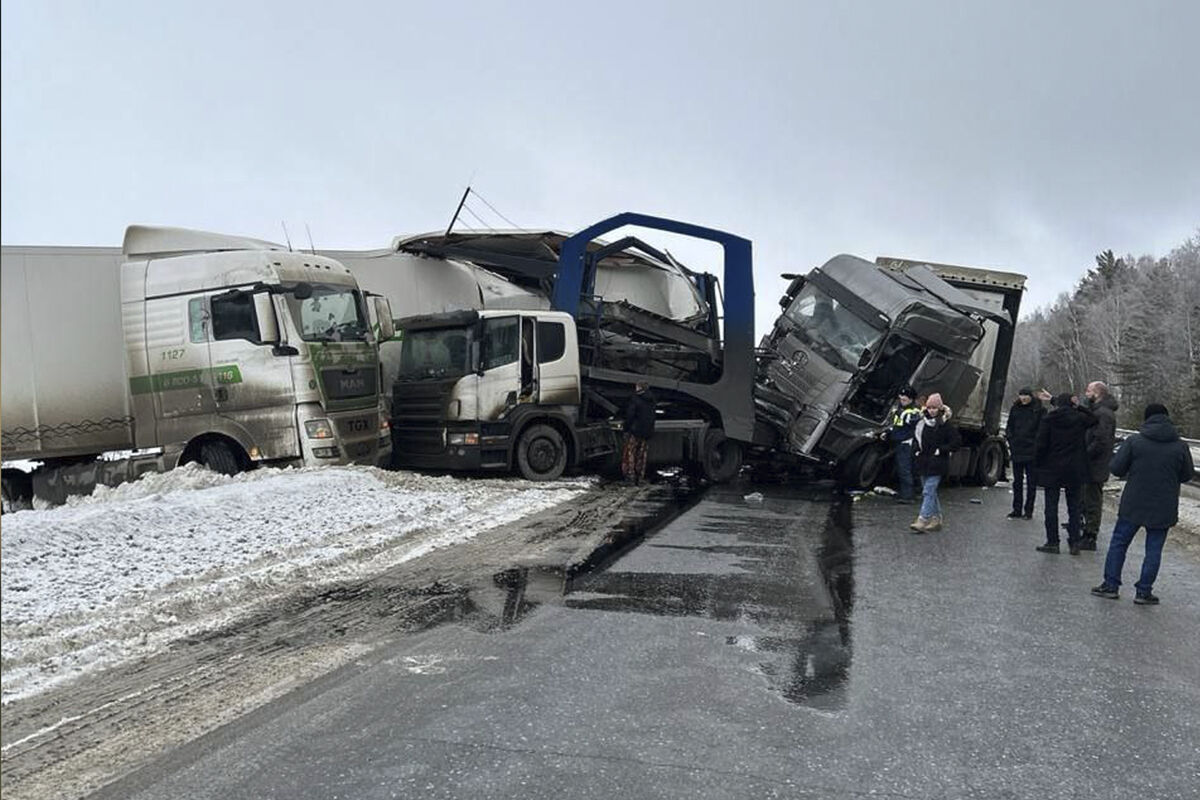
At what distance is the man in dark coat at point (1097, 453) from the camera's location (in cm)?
866

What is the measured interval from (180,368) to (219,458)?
115 centimetres

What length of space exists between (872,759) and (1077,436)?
617 centimetres

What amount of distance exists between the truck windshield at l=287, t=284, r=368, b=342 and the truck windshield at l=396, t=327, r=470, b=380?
56.9 inches

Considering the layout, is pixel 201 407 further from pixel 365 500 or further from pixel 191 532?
pixel 191 532

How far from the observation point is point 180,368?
10.1 meters

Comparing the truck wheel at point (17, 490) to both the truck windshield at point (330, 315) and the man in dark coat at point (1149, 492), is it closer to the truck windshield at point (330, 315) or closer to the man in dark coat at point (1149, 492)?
the truck windshield at point (330, 315)

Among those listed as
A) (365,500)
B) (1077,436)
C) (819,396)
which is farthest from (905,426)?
(365,500)

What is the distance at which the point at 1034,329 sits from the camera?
91688mm

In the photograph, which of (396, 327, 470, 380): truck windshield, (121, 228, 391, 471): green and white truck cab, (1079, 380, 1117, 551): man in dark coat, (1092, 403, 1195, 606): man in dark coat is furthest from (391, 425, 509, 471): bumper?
(1092, 403, 1195, 606): man in dark coat

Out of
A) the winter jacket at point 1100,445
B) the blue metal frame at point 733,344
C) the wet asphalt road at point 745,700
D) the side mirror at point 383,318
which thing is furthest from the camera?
the blue metal frame at point 733,344

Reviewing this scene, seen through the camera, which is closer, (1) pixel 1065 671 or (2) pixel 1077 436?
(1) pixel 1065 671

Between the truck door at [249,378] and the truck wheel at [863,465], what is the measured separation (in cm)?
830

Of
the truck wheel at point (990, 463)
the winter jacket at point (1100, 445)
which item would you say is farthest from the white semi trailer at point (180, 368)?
the truck wheel at point (990, 463)

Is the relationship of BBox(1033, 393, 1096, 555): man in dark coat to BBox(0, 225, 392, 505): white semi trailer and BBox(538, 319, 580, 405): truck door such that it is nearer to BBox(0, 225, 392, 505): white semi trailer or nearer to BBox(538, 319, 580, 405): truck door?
BBox(538, 319, 580, 405): truck door
